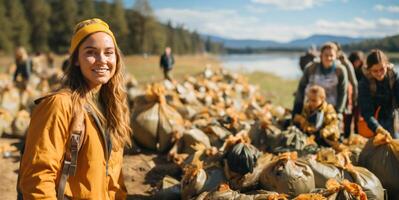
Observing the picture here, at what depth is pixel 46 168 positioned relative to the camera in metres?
1.43

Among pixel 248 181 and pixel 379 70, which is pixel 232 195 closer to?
pixel 248 181

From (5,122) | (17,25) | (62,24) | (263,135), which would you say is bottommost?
(5,122)

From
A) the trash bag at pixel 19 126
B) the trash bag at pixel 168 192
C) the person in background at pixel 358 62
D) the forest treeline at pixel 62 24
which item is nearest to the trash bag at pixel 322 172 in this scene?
the trash bag at pixel 168 192

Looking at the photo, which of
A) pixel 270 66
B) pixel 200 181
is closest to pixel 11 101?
pixel 200 181

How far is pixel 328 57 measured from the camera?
13.9 ft

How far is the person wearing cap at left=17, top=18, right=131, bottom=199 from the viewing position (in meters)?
1.42

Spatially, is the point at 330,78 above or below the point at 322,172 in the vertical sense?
above

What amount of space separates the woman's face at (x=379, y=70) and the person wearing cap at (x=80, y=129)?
2.37m

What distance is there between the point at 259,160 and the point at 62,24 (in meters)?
46.5

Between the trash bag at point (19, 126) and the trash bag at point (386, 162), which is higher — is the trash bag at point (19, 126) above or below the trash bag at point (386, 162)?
below

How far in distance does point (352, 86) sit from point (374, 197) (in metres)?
2.33

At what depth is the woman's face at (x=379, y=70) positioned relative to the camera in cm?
330

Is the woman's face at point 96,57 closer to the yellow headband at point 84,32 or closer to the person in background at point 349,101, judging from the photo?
the yellow headband at point 84,32

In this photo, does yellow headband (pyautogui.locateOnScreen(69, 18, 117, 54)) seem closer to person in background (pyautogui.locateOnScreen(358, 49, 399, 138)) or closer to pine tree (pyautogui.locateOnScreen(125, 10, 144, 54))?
person in background (pyautogui.locateOnScreen(358, 49, 399, 138))
